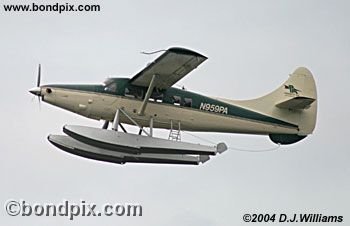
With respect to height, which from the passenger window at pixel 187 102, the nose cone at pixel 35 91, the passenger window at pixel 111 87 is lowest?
the passenger window at pixel 187 102

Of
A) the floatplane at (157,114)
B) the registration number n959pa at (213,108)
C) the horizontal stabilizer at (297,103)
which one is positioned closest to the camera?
the floatplane at (157,114)

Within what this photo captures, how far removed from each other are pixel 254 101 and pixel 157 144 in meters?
2.96

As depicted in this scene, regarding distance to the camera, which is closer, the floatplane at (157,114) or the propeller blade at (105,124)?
the floatplane at (157,114)

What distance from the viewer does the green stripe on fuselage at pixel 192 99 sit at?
18.2 metres

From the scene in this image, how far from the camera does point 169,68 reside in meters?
17.8

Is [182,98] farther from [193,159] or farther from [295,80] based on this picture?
[295,80]

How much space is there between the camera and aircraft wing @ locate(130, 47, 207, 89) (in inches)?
666

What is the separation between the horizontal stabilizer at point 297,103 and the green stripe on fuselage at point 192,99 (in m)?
0.35

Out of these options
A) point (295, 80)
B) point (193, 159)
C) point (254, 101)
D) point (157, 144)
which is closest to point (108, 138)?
point (157, 144)

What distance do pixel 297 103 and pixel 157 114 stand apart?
10.5 feet

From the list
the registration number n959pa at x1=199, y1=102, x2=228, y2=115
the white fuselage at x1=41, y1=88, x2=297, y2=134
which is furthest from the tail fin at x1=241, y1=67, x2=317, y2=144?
the registration number n959pa at x1=199, y1=102, x2=228, y2=115

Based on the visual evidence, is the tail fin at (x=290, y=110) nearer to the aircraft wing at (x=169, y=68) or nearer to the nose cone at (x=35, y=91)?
the aircraft wing at (x=169, y=68)

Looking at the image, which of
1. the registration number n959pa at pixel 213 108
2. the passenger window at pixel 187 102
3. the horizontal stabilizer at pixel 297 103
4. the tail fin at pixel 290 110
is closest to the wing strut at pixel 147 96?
the passenger window at pixel 187 102

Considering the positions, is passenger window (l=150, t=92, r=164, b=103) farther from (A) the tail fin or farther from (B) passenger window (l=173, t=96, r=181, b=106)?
(A) the tail fin
